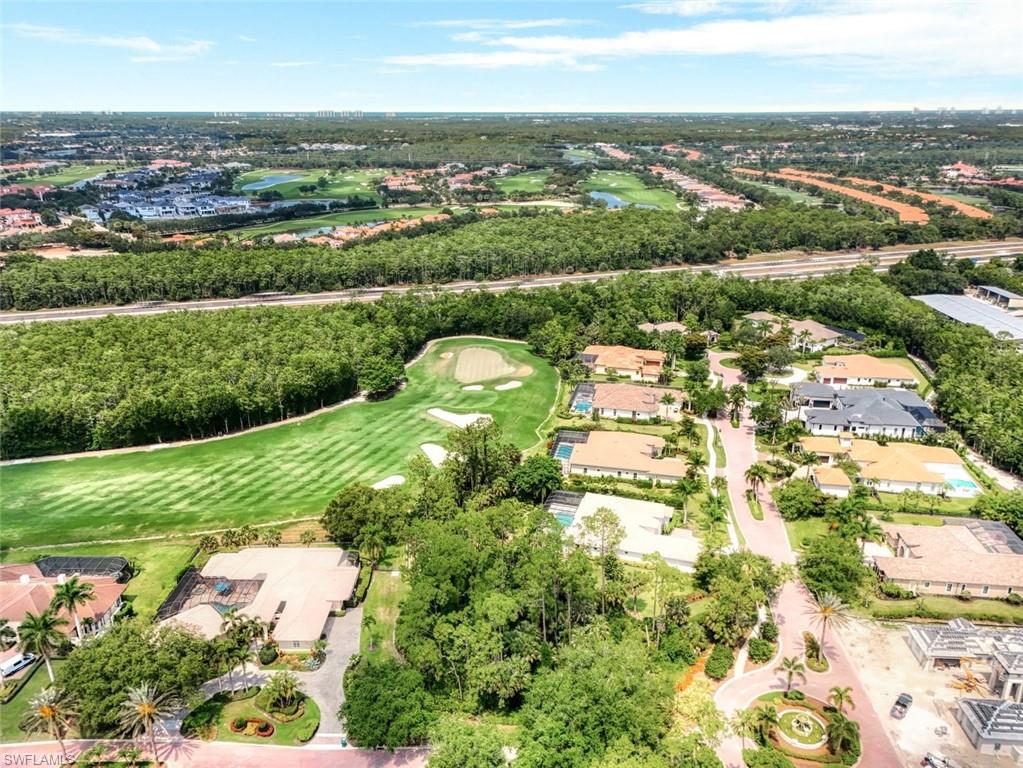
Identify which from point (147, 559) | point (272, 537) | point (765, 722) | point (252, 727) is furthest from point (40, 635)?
point (765, 722)

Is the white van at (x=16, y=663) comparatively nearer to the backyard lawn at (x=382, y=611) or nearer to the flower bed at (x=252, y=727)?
the flower bed at (x=252, y=727)

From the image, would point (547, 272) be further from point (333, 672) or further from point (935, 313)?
point (333, 672)

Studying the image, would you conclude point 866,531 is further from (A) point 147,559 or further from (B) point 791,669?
(A) point 147,559

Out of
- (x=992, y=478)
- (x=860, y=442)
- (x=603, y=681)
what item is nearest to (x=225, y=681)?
(x=603, y=681)

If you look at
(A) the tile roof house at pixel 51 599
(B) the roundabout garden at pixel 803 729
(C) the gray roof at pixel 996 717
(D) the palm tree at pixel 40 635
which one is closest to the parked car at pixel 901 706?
(B) the roundabout garden at pixel 803 729

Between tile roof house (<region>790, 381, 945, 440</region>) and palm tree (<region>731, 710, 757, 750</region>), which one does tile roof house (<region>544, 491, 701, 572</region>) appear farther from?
tile roof house (<region>790, 381, 945, 440</region>)

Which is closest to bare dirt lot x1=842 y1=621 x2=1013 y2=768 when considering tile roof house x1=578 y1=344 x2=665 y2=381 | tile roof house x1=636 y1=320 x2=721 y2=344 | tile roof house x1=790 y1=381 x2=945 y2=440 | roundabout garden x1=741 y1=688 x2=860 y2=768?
roundabout garden x1=741 y1=688 x2=860 y2=768

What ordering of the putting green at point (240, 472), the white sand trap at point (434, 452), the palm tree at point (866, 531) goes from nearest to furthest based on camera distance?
the palm tree at point (866, 531)
the putting green at point (240, 472)
the white sand trap at point (434, 452)
